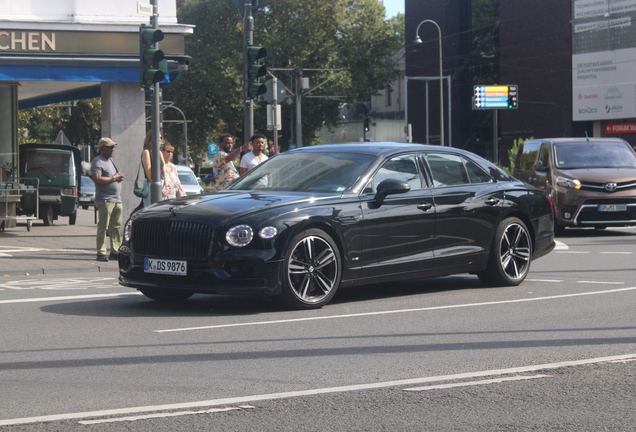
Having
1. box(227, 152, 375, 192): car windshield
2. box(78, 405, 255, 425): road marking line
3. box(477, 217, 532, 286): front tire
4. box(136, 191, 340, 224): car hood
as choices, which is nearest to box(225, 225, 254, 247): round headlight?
box(136, 191, 340, 224): car hood

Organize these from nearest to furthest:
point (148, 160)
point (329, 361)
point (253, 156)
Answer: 1. point (329, 361)
2. point (148, 160)
3. point (253, 156)

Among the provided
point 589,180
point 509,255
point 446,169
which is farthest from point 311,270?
point 589,180

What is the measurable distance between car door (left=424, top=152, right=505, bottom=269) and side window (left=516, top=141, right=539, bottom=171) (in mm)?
10405

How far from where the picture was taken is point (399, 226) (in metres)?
10.1

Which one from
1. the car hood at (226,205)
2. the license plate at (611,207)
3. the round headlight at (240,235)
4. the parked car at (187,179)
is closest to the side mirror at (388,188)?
the car hood at (226,205)

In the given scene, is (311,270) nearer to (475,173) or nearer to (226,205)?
(226,205)

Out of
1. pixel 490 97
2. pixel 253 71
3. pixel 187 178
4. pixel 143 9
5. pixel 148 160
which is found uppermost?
pixel 490 97

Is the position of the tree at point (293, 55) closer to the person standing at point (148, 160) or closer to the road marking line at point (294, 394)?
the person standing at point (148, 160)

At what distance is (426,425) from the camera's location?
5082 mm

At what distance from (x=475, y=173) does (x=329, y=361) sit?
4.91m

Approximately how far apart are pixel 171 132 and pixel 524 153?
57.2 metres

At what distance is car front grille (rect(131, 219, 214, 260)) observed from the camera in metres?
9.03

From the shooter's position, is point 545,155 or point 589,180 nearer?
point 589,180

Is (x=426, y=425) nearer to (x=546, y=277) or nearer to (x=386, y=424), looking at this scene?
(x=386, y=424)
